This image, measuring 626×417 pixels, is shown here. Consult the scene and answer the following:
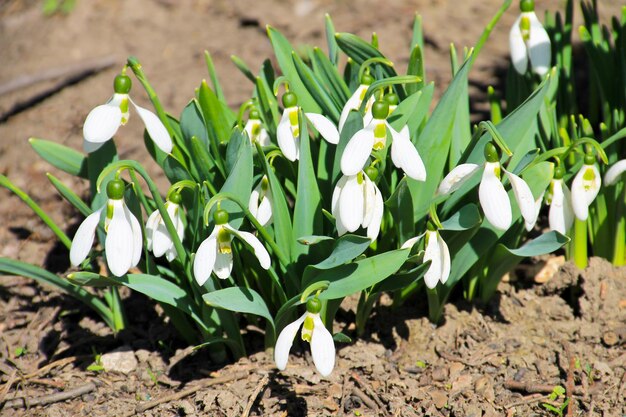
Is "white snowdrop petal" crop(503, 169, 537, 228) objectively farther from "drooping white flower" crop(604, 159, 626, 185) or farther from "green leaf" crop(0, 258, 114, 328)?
"green leaf" crop(0, 258, 114, 328)

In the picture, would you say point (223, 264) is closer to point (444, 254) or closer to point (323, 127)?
point (323, 127)

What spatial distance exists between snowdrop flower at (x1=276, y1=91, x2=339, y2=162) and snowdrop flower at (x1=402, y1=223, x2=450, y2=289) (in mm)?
336

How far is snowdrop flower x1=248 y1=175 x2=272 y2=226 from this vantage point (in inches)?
74.9

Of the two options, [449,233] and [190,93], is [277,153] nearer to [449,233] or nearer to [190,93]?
[449,233]

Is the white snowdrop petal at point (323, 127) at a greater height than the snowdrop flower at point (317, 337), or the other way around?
the white snowdrop petal at point (323, 127)

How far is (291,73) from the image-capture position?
7.02 ft

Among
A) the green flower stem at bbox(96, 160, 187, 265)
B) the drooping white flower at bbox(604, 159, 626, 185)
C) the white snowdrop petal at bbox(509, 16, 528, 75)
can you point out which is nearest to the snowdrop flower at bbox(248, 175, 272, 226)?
the green flower stem at bbox(96, 160, 187, 265)

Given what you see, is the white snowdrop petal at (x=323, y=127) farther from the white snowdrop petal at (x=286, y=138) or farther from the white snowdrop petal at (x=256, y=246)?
the white snowdrop petal at (x=256, y=246)

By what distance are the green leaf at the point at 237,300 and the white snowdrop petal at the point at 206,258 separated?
4.5 inches

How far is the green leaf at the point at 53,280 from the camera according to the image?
197cm

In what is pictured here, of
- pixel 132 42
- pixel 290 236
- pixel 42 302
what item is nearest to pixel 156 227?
pixel 290 236

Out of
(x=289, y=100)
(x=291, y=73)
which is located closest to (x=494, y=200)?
(x=289, y=100)

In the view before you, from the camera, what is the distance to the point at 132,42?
392cm

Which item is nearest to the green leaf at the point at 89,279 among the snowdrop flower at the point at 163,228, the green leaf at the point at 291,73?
the snowdrop flower at the point at 163,228
